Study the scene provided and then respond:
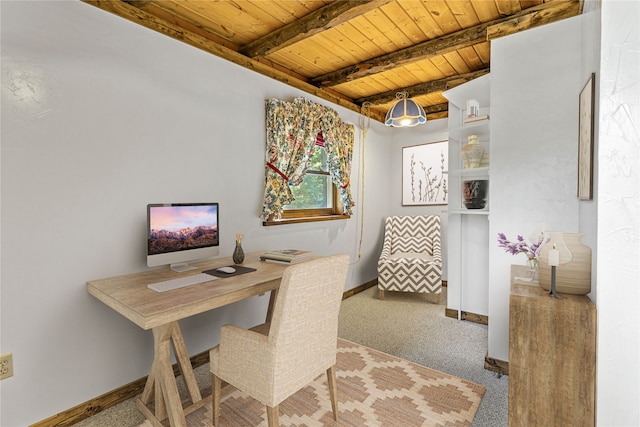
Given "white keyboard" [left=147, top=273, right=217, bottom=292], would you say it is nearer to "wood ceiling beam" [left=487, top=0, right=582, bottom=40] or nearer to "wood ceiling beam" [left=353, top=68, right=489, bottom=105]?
"wood ceiling beam" [left=487, top=0, right=582, bottom=40]

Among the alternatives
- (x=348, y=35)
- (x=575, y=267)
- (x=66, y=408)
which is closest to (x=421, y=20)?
(x=348, y=35)

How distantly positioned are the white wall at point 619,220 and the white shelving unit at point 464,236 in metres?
2.11

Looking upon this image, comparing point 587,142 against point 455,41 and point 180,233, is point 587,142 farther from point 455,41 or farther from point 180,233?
point 180,233

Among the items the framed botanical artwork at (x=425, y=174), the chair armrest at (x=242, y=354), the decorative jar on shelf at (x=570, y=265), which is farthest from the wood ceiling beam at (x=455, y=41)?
the chair armrest at (x=242, y=354)

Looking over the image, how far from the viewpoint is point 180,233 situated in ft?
6.34

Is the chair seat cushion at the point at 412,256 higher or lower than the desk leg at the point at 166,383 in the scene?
higher

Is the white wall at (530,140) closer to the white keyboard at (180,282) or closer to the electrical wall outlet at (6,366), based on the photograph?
the white keyboard at (180,282)

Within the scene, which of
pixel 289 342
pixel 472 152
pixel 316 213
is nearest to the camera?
pixel 289 342

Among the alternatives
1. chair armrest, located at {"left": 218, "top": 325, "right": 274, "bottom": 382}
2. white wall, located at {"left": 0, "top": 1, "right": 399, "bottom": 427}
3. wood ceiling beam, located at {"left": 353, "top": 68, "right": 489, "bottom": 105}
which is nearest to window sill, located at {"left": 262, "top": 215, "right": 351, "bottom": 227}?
white wall, located at {"left": 0, "top": 1, "right": 399, "bottom": 427}

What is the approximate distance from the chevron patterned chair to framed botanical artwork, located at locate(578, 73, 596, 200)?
2.09 m

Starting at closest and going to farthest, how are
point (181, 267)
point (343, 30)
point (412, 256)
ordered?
point (181, 267) < point (343, 30) < point (412, 256)

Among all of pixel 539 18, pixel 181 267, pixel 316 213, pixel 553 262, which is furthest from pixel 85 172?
pixel 539 18

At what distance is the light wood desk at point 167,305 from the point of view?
133cm

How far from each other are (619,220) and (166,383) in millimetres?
1908
